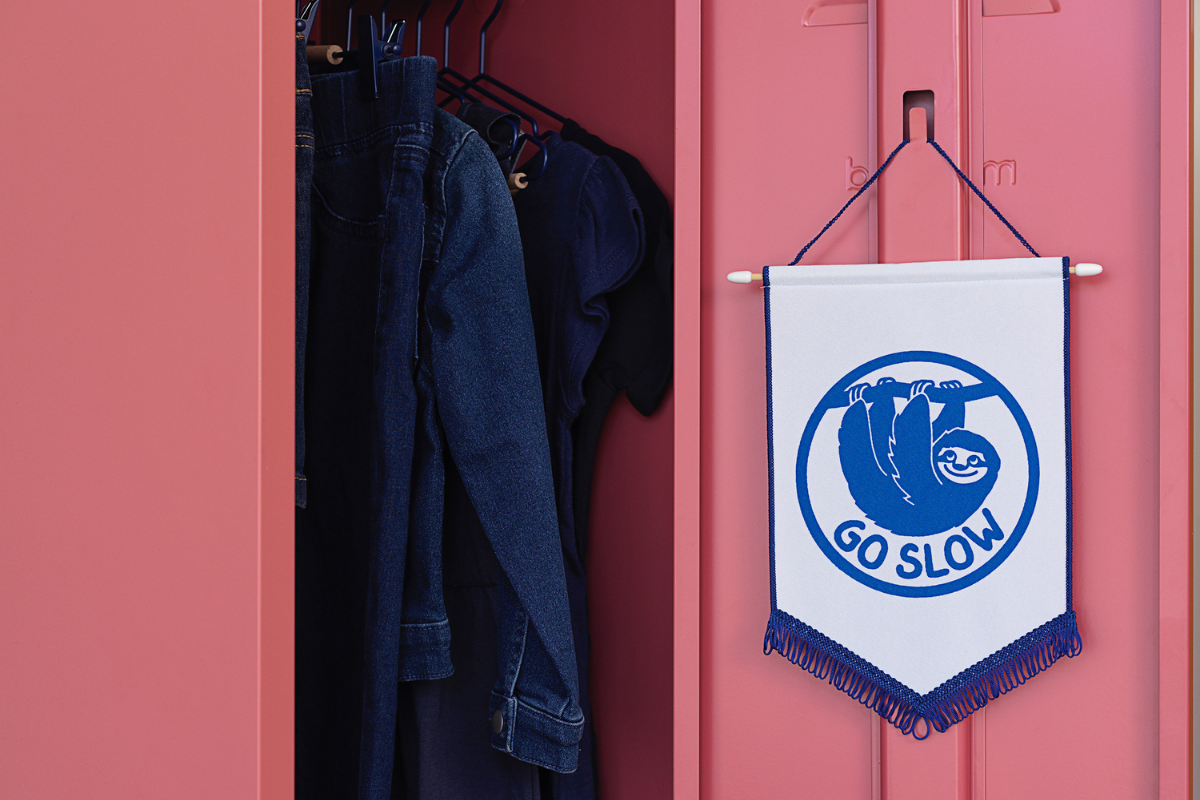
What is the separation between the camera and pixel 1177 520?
2.75ft

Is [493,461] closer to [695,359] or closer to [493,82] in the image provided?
[695,359]

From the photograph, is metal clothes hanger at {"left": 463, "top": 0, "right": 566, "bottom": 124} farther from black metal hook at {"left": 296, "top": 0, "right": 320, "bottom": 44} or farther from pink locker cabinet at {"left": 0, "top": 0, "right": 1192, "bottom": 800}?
pink locker cabinet at {"left": 0, "top": 0, "right": 1192, "bottom": 800}

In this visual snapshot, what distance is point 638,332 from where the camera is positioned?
4.08 feet

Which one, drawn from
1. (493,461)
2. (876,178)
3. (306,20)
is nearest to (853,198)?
(876,178)

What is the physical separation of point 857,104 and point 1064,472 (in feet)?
1.58

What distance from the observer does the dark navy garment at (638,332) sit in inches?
48.6

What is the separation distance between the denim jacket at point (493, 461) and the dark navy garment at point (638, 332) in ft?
0.82

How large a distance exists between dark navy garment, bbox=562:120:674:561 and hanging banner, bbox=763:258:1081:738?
1.02ft

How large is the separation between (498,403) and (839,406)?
0.41 meters

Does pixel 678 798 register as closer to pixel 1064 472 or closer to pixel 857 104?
pixel 1064 472

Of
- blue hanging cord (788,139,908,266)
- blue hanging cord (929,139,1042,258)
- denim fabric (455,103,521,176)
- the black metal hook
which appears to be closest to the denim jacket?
denim fabric (455,103,521,176)

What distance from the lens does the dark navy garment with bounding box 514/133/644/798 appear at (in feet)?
3.92
